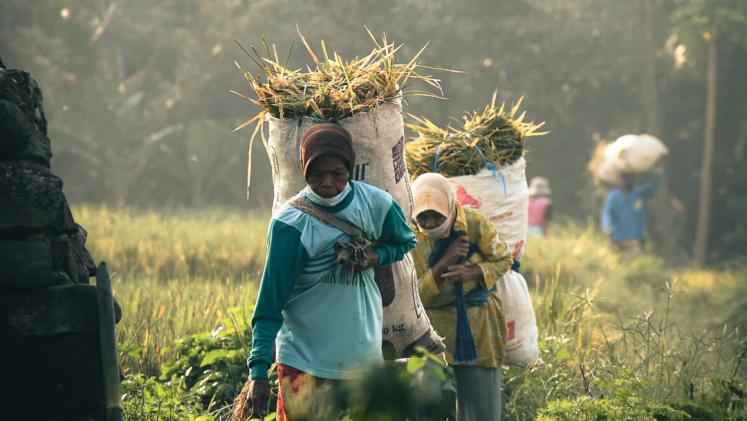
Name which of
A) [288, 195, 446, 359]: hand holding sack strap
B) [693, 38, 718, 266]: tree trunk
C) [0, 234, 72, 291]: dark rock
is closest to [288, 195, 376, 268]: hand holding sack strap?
[288, 195, 446, 359]: hand holding sack strap

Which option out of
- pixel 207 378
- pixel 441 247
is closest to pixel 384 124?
pixel 441 247

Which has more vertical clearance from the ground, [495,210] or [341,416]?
[495,210]

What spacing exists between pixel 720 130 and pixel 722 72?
3.94 feet

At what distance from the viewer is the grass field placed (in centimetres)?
584

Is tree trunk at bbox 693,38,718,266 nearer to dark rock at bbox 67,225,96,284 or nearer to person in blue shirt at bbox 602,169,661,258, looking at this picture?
person in blue shirt at bbox 602,169,661,258

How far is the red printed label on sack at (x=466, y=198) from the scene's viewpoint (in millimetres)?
5738

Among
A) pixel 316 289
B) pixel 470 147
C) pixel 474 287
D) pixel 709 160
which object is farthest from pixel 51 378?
pixel 709 160

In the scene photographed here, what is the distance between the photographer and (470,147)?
577cm

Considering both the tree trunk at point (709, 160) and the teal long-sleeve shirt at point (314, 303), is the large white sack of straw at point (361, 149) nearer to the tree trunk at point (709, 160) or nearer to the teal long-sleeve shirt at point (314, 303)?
the teal long-sleeve shirt at point (314, 303)

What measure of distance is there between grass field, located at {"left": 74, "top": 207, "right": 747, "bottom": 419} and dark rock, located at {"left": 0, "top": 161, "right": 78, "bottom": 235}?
1497 mm

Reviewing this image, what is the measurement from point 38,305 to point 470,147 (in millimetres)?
2660

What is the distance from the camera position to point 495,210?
5.78 m

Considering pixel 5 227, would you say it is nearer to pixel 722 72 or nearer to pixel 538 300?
pixel 538 300

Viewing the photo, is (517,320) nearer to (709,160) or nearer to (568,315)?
(568,315)
